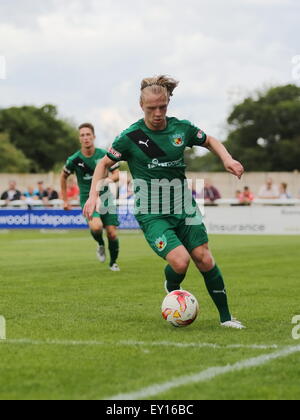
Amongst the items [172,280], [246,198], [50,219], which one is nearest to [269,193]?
[246,198]

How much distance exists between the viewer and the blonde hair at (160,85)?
7582 mm

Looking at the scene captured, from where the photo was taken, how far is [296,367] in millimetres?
5902

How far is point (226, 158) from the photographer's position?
25.3 feet

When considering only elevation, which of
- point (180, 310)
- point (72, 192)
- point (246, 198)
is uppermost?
point (72, 192)

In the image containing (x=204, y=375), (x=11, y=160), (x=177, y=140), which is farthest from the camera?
(x=11, y=160)

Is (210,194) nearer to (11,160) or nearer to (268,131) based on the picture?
(11,160)

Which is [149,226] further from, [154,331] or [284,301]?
[284,301]

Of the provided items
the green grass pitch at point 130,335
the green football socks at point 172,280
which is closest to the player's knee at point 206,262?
the green football socks at point 172,280

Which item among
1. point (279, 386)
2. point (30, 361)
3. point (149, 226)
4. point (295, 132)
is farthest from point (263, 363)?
point (295, 132)

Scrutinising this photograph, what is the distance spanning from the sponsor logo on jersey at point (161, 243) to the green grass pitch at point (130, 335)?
0.77 meters

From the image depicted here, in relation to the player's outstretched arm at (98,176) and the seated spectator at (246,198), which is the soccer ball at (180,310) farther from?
the seated spectator at (246,198)

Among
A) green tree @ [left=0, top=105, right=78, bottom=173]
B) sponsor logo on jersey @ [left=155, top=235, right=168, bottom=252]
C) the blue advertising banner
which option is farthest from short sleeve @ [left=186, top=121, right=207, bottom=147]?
green tree @ [left=0, top=105, right=78, bottom=173]

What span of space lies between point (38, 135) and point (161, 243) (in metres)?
90.0

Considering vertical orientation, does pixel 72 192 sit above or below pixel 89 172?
below
